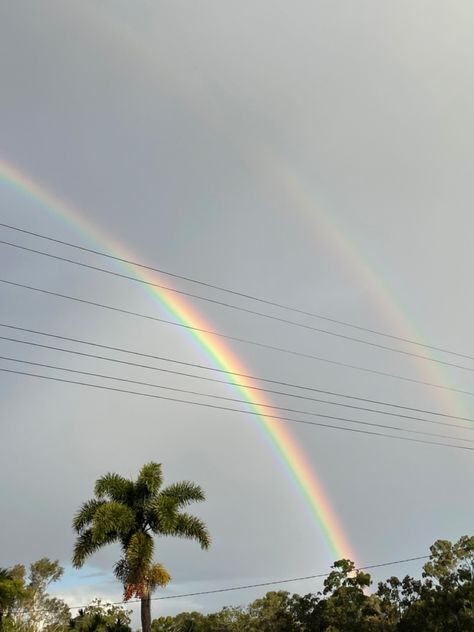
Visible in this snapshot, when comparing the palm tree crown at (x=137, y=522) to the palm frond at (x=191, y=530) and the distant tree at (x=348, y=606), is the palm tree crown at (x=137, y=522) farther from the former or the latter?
the distant tree at (x=348, y=606)

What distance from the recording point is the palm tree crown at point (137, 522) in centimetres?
2355

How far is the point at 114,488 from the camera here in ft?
85.1

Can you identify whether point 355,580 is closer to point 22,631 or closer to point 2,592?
point 22,631

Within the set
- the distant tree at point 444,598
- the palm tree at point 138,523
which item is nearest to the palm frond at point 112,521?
the palm tree at point 138,523

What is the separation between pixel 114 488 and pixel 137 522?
1.90m

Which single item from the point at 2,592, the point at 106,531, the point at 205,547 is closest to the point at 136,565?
the point at 106,531

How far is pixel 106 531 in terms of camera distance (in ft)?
78.7

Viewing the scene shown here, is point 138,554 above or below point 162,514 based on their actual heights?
below

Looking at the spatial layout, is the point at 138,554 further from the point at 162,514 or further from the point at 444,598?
the point at 444,598

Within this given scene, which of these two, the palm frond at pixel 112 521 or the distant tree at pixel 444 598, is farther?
the distant tree at pixel 444 598

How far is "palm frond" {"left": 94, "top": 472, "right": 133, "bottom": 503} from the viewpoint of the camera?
84.8ft

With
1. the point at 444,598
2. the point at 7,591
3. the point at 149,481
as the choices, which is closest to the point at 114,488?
the point at 149,481

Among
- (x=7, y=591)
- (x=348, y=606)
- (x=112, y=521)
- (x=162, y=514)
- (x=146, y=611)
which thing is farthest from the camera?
(x=348, y=606)

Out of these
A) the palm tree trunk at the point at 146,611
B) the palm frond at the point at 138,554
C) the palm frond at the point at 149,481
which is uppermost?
the palm frond at the point at 149,481
